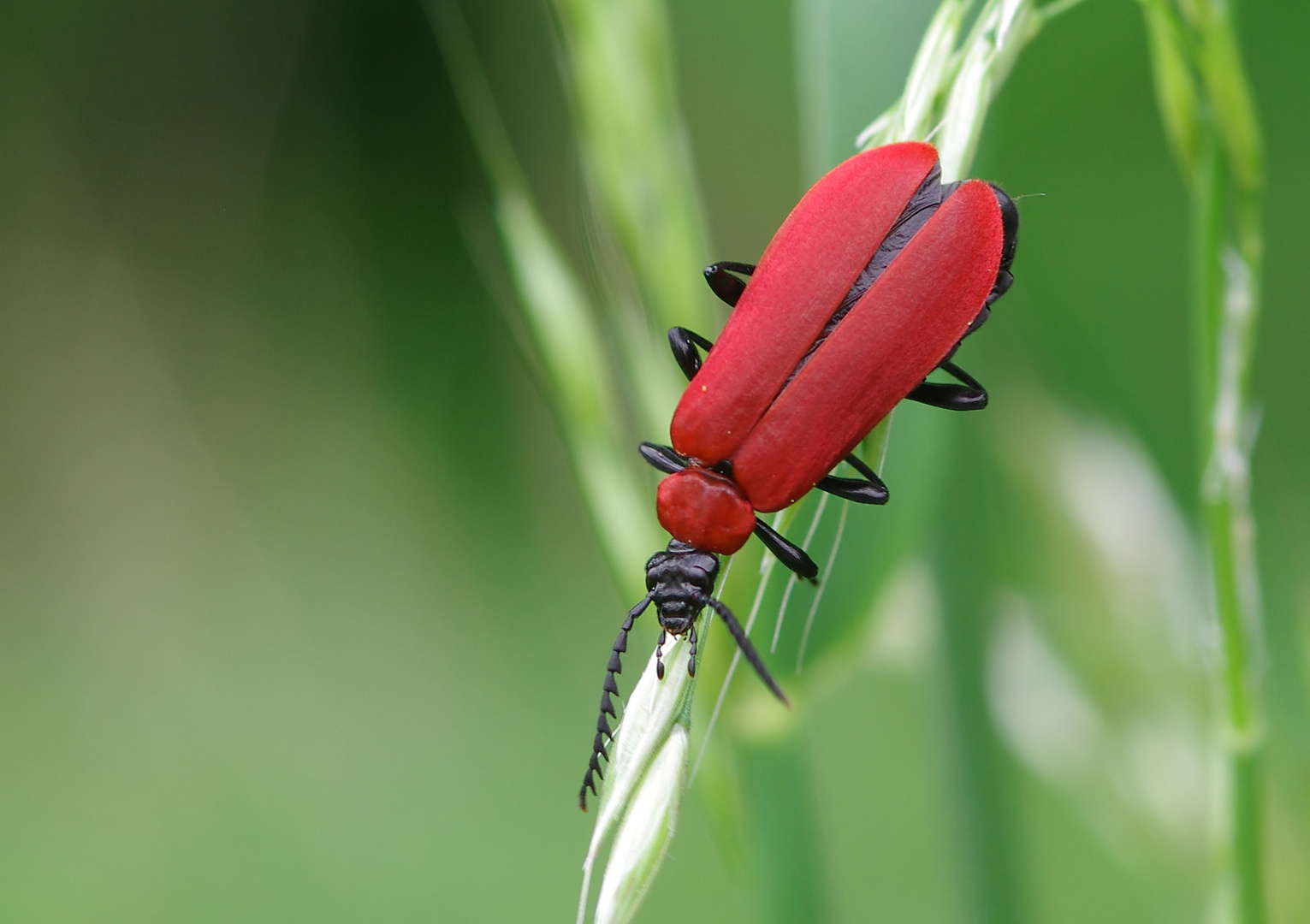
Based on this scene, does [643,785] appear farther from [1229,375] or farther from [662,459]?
[662,459]

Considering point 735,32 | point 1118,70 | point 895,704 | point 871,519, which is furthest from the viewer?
point 735,32

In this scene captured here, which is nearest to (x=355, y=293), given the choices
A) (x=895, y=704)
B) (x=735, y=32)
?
(x=735, y=32)

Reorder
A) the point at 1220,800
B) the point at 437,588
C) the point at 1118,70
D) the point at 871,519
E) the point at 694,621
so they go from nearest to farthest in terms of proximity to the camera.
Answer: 1. the point at 1220,800
2. the point at 871,519
3. the point at 694,621
4. the point at 1118,70
5. the point at 437,588

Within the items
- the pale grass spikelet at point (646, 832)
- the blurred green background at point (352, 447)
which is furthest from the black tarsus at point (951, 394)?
the blurred green background at point (352, 447)

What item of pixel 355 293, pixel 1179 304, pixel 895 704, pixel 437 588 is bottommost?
pixel 895 704

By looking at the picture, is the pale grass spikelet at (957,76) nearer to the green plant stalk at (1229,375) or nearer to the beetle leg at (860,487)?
the green plant stalk at (1229,375)

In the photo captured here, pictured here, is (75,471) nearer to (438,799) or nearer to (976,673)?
(438,799)

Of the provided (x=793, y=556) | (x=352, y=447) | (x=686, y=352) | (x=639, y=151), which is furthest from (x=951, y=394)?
(x=352, y=447)
